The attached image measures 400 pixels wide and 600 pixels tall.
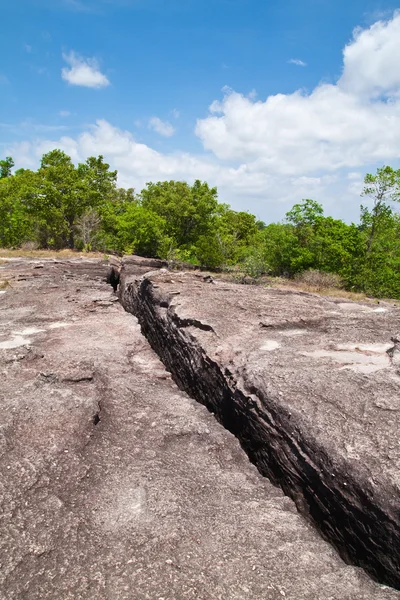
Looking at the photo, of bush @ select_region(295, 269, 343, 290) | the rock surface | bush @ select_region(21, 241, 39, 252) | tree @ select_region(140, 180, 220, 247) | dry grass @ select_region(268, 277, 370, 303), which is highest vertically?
tree @ select_region(140, 180, 220, 247)

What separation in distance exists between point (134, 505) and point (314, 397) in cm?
200

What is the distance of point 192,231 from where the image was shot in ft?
85.5

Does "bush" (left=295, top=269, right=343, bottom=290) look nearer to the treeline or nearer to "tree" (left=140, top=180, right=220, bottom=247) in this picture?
the treeline

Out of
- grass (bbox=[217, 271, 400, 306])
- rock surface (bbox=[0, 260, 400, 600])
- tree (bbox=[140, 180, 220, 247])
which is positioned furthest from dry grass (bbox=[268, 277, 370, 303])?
rock surface (bbox=[0, 260, 400, 600])

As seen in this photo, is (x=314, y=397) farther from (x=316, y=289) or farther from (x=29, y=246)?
(x=29, y=246)

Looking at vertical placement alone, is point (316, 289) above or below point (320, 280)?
below

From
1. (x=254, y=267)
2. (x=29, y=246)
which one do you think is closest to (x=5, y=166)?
(x=29, y=246)

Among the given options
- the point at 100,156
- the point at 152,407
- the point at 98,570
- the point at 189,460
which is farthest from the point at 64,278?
the point at 100,156

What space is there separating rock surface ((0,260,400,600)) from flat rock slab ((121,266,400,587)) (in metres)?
0.26

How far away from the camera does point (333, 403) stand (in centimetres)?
392

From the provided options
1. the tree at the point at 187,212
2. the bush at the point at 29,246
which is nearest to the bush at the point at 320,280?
the tree at the point at 187,212

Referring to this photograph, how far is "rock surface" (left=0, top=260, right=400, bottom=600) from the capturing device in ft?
8.45

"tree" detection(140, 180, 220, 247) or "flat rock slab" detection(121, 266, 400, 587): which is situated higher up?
"tree" detection(140, 180, 220, 247)

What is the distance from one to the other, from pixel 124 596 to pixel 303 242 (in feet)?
72.2
